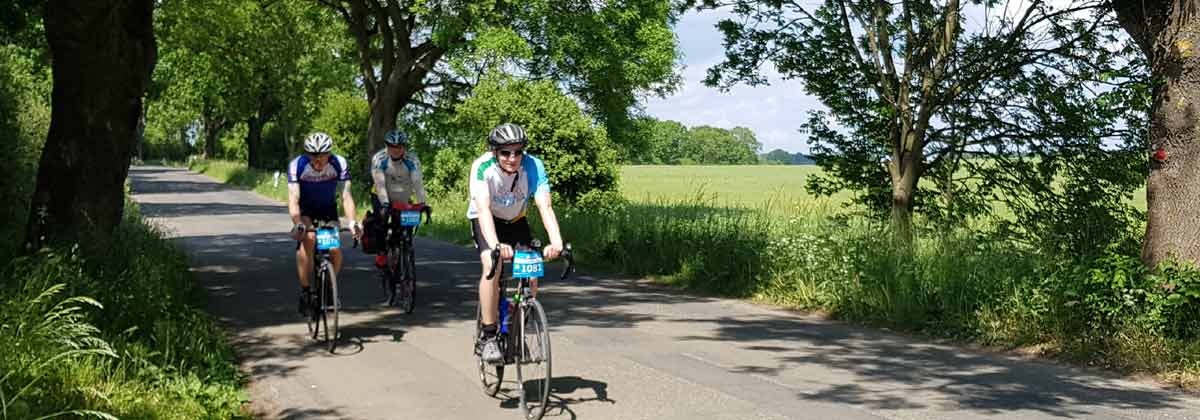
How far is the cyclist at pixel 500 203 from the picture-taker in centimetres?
675

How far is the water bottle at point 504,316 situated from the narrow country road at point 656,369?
49 cm

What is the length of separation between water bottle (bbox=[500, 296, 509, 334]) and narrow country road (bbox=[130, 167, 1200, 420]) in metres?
0.49

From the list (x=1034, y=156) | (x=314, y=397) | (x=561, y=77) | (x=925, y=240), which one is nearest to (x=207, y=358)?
(x=314, y=397)

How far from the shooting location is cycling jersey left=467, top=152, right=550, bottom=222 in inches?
271

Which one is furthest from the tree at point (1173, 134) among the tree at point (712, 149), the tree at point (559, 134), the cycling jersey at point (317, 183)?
the tree at point (712, 149)

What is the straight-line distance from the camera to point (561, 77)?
2845 centimetres

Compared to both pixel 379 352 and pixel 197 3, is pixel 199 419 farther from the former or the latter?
pixel 197 3

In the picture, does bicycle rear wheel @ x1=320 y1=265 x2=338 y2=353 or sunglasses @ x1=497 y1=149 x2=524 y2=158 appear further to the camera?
bicycle rear wheel @ x1=320 y1=265 x2=338 y2=353

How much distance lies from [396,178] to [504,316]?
16.7ft

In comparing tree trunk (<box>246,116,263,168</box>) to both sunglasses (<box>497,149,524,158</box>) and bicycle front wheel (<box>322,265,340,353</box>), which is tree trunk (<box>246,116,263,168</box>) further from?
sunglasses (<box>497,149,524,158</box>)

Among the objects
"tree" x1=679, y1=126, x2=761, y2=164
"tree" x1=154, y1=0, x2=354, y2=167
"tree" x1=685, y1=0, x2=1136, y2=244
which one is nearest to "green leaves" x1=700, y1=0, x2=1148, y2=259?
"tree" x1=685, y1=0, x2=1136, y2=244

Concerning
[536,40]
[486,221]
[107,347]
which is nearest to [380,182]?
[486,221]

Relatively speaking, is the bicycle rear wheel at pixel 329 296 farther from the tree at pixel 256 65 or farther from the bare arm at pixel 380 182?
the tree at pixel 256 65

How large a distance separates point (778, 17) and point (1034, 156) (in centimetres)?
347
